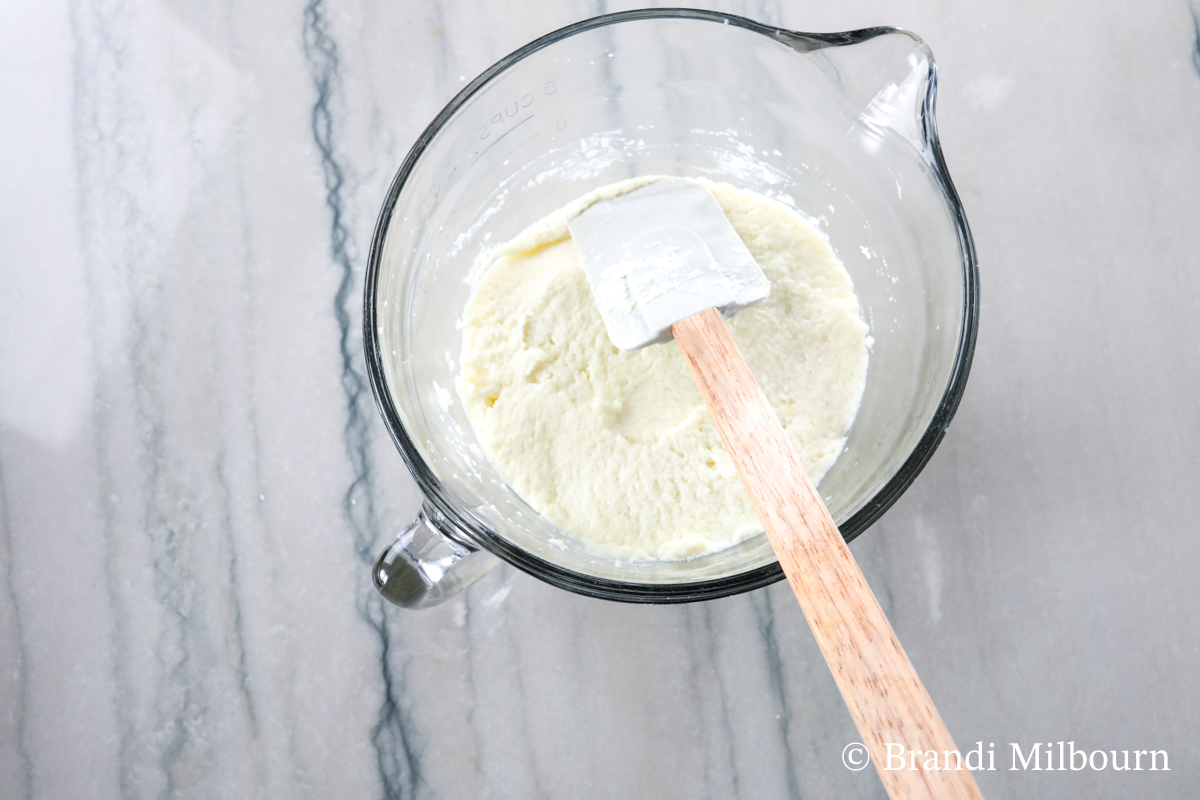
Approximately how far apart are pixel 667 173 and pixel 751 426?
1.86 ft

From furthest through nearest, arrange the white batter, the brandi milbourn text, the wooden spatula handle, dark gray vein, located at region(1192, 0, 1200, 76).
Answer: dark gray vein, located at region(1192, 0, 1200, 76)
the brandi milbourn text
the white batter
the wooden spatula handle

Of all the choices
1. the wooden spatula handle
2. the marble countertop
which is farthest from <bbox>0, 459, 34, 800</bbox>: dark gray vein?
the wooden spatula handle

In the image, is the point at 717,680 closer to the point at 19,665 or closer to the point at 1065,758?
the point at 1065,758

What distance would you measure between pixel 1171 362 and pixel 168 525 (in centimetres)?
170

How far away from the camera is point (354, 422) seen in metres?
1.34

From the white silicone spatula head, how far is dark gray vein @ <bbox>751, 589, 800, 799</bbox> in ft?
1.70

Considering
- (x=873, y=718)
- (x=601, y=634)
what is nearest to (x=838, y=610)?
(x=873, y=718)

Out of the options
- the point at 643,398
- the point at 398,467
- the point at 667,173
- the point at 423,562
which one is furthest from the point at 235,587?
the point at 667,173

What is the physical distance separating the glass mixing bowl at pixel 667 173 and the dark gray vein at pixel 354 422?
22 cm

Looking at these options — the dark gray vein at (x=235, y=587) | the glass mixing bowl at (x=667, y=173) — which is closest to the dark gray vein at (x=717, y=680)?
the glass mixing bowl at (x=667, y=173)

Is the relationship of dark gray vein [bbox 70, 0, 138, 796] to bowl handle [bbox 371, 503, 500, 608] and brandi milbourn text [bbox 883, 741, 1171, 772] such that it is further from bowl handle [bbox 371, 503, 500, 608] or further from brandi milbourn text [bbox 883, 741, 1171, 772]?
brandi milbourn text [bbox 883, 741, 1171, 772]

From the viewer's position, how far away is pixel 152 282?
1387mm

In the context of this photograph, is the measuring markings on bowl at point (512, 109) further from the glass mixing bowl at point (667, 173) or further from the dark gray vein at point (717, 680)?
the dark gray vein at point (717, 680)

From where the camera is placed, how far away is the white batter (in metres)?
1.11
